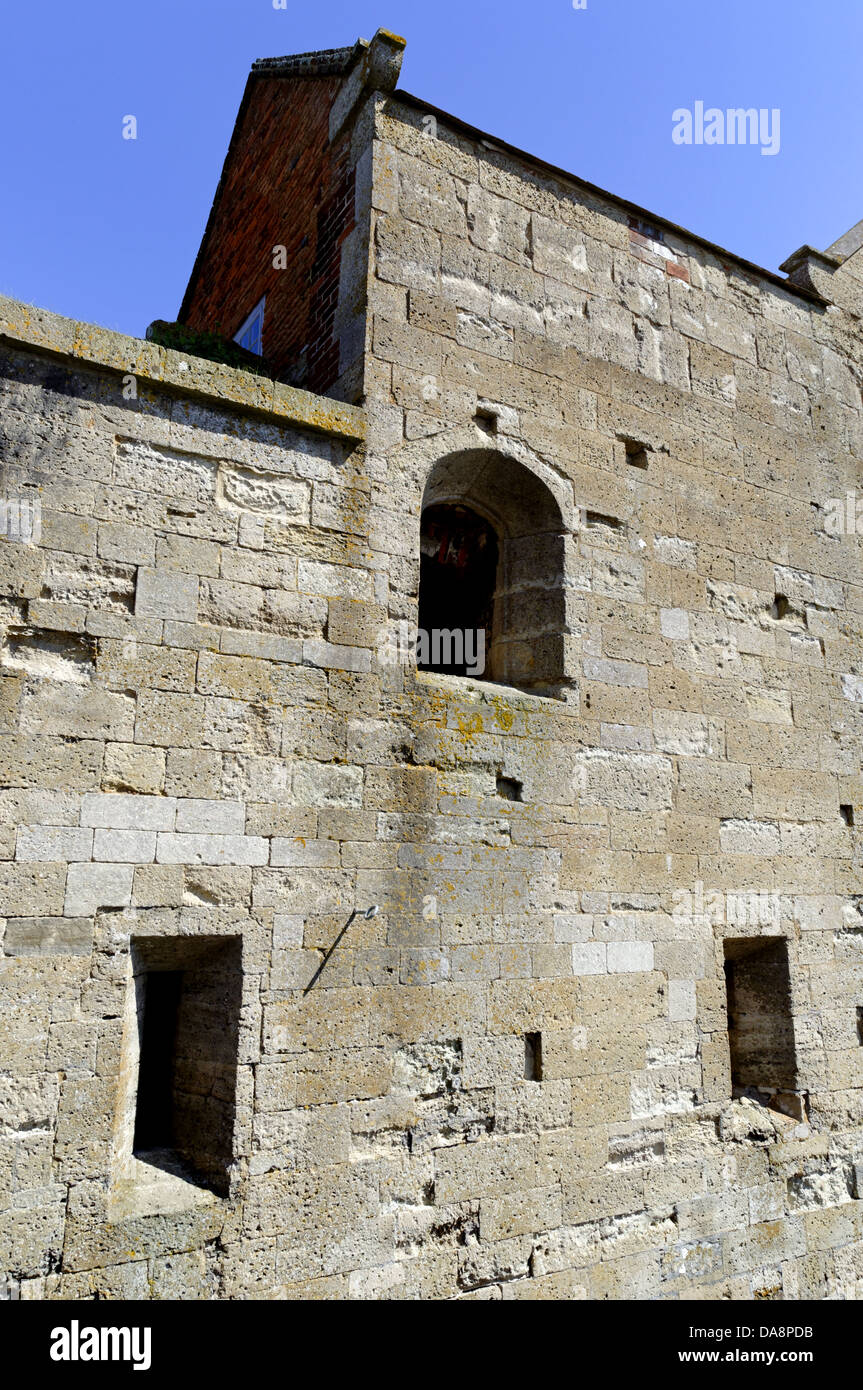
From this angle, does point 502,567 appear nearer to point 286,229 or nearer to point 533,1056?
point 533,1056

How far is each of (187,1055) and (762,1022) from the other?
3644 millimetres

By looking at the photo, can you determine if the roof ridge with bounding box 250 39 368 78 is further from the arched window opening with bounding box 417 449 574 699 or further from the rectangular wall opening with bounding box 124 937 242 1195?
the rectangular wall opening with bounding box 124 937 242 1195

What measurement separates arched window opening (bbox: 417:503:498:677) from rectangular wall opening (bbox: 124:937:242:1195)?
224 cm

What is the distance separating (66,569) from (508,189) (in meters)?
3.71

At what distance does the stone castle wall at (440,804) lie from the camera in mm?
3828

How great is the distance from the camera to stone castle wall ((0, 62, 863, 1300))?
3.83 metres

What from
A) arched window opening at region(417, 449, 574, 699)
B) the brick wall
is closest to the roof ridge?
the brick wall

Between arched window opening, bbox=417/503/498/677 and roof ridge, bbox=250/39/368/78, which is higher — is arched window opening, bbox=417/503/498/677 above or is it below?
below

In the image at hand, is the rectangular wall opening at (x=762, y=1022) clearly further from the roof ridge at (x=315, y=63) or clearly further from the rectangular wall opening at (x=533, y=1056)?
the roof ridge at (x=315, y=63)

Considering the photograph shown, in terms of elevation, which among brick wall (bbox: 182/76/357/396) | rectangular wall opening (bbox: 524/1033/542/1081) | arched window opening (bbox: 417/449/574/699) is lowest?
rectangular wall opening (bbox: 524/1033/542/1081)

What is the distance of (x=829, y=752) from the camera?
637 centimetres

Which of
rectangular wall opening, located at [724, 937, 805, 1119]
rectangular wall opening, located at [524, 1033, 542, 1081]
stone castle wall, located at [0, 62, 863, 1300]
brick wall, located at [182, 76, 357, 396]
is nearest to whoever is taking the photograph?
stone castle wall, located at [0, 62, 863, 1300]
